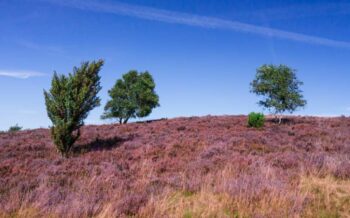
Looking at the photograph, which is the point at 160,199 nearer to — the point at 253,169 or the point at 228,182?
the point at 228,182

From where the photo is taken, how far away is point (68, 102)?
1878cm

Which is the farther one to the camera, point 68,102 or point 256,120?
point 256,120

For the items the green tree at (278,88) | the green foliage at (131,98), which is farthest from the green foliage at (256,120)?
the green foliage at (131,98)

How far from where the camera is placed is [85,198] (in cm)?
734

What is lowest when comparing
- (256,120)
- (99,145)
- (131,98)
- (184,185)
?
(184,185)

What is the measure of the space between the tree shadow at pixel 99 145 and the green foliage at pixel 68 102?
80 centimetres

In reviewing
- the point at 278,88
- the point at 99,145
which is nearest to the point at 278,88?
the point at 278,88

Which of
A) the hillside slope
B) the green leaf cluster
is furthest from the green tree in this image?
the hillside slope

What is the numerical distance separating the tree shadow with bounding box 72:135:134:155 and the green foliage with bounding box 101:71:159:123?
1619cm

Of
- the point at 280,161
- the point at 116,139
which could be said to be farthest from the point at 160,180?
the point at 116,139

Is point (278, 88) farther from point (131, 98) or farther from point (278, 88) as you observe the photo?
point (131, 98)

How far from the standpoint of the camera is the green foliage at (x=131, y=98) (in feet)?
131

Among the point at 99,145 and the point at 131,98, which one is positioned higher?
the point at 131,98

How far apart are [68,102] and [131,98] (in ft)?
70.7
